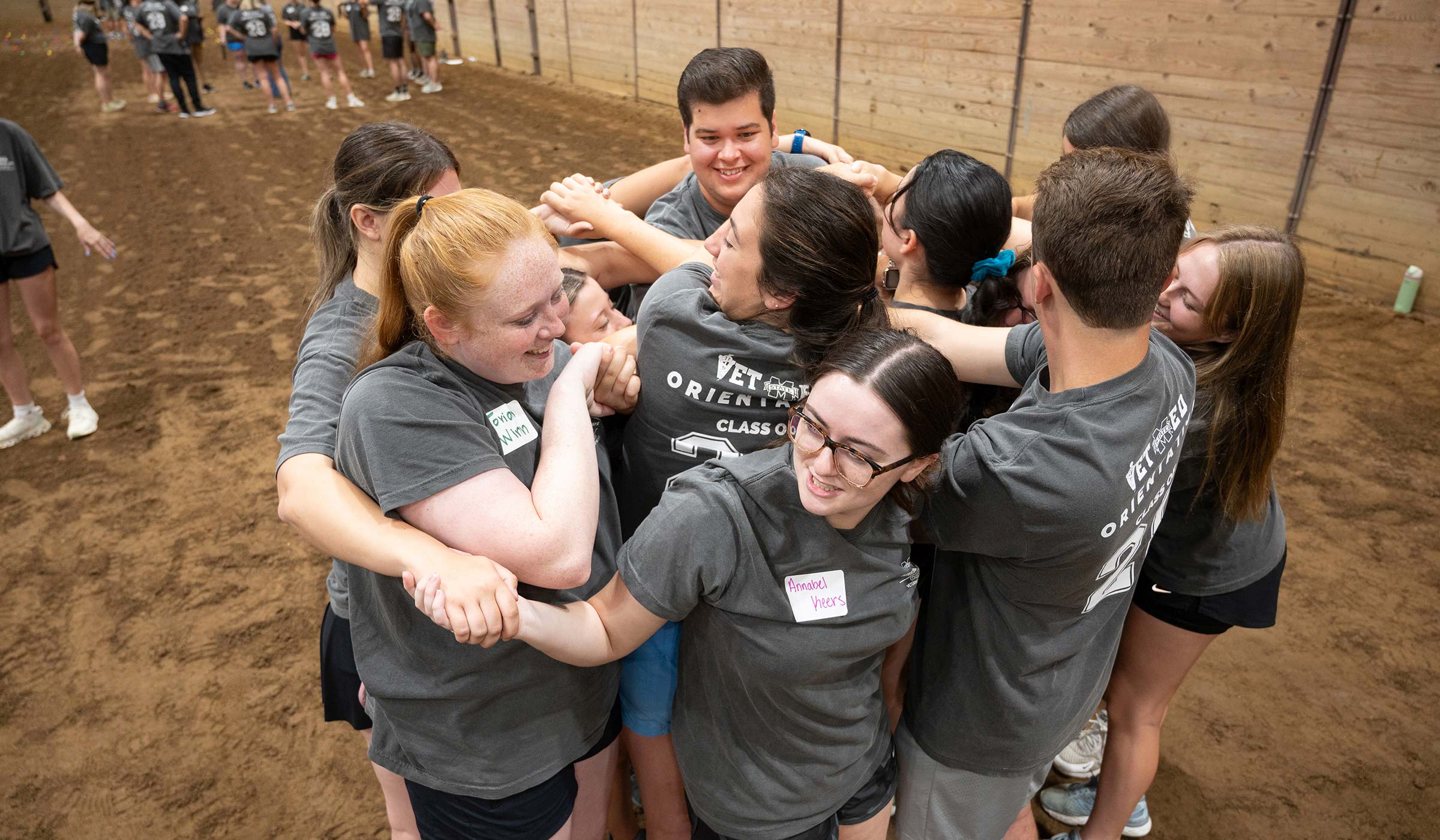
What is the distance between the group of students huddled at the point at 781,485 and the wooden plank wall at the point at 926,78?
6.88 meters

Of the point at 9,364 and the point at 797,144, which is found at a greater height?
the point at 797,144

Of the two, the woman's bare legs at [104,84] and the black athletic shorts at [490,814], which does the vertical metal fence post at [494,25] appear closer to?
the woman's bare legs at [104,84]

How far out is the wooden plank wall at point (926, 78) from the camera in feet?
26.3

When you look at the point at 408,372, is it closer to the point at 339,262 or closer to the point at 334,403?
the point at 334,403

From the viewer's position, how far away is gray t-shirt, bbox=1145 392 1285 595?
2.00 meters

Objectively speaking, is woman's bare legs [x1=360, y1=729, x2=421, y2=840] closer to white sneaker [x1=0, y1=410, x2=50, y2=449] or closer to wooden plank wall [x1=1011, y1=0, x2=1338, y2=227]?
white sneaker [x1=0, y1=410, x2=50, y2=449]

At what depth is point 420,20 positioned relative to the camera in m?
13.7

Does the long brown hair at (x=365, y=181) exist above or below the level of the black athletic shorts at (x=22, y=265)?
above

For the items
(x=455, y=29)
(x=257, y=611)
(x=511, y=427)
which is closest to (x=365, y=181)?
(x=511, y=427)

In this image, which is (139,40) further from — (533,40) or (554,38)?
(554,38)

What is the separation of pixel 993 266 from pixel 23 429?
228 inches

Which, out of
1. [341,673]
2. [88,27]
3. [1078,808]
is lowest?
[1078,808]

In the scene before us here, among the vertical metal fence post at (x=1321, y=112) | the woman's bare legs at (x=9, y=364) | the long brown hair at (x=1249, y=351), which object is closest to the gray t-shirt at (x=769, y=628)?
the long brown hair at (x=1249, y=351)

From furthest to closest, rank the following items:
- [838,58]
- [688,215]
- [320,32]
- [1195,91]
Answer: [320,32] < [838,58] < [1195,91] < [688,215]
